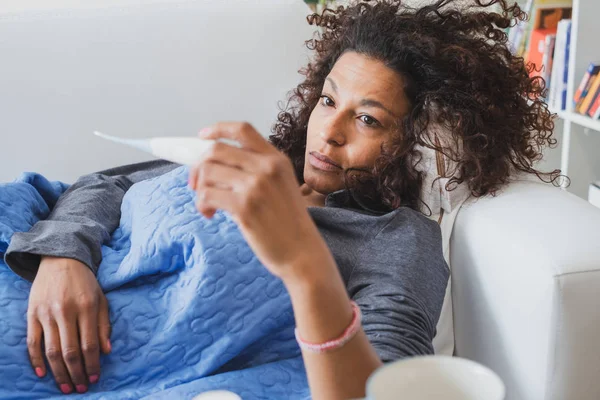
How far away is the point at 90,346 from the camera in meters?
0.99

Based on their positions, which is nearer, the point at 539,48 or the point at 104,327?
the point at 104,327

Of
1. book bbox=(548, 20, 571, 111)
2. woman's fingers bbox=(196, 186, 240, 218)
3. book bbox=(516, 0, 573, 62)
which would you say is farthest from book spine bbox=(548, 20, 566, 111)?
woman's fingers bbox=(196, 186, 240, 218)

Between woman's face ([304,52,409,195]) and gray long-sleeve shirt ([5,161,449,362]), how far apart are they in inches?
2.2

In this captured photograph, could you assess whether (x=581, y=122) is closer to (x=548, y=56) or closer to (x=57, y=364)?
(x=548, y=56)

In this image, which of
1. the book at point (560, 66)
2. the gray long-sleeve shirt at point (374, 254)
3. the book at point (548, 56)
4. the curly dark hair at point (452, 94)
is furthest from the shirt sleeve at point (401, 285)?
the book at point (548, 56)

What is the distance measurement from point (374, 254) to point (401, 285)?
0.32 ft

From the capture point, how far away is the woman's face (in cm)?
125

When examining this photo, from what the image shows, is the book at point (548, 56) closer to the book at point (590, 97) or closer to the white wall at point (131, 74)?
the book at point (590, 97)

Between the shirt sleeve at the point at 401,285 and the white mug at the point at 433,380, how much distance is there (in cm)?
32

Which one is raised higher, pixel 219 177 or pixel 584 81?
pixel 219 177

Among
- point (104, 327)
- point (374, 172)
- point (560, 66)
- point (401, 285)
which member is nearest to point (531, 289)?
point (401, 285)

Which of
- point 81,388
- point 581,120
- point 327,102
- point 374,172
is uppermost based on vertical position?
point 327,102

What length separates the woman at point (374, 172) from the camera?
1.00 metres

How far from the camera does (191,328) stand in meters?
1.02
